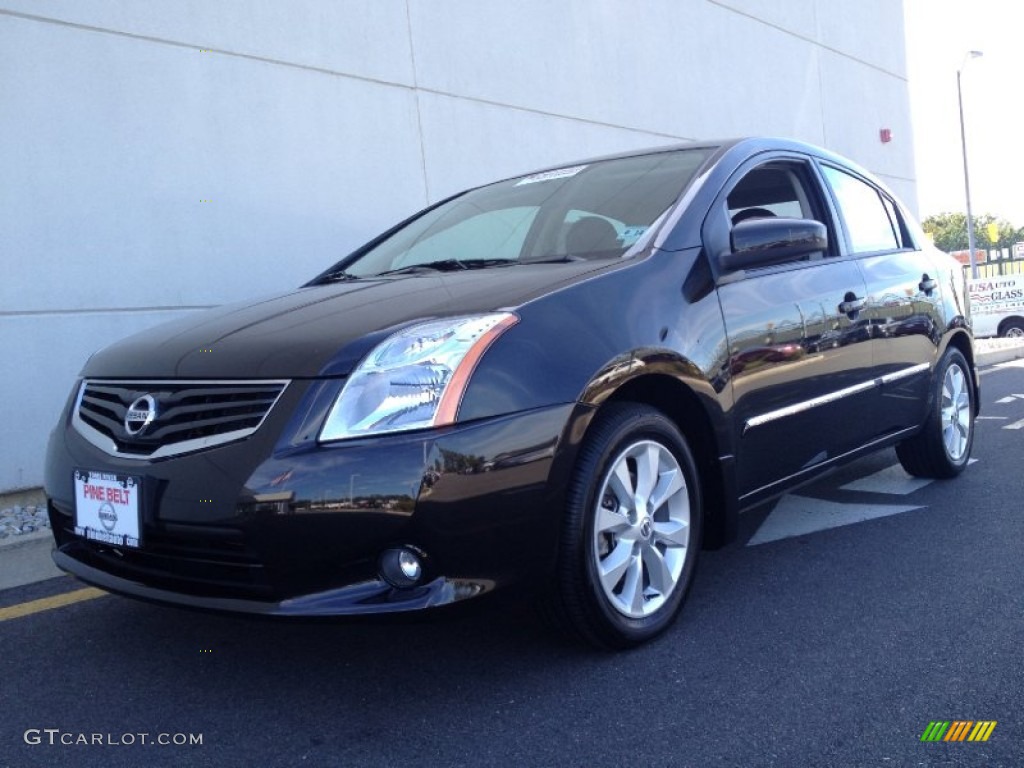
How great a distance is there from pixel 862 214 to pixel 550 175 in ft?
4.74

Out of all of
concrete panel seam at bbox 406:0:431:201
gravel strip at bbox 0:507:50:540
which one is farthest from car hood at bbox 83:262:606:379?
concrete panel seam at bbox 406:0:431:201

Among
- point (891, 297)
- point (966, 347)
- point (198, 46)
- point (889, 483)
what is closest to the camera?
point (891, 297)

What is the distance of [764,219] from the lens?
319cm

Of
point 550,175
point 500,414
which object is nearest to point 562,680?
point 500,414

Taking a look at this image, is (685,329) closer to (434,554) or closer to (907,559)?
(434,554)

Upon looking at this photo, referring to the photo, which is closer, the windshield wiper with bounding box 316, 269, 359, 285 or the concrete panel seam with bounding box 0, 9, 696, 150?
the windshield wiper with bounding box 316, 269, 359, 285

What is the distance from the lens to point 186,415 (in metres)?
2.44

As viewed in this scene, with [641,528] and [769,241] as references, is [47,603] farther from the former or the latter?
[769,241]

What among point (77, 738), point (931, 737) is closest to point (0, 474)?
point (77, 738)

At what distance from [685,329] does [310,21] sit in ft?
16.4

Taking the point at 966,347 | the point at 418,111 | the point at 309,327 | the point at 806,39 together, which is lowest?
the point at 966,347

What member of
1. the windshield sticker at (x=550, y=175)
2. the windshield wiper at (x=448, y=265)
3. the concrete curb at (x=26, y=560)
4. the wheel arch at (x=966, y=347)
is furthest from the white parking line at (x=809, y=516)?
the concrete curb at (x=26, y=560)

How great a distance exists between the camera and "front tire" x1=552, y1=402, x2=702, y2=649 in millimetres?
2488

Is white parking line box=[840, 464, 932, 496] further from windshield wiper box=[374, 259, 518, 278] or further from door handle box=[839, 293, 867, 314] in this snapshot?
windshield wiper box=[374, 259, 518, 278]
